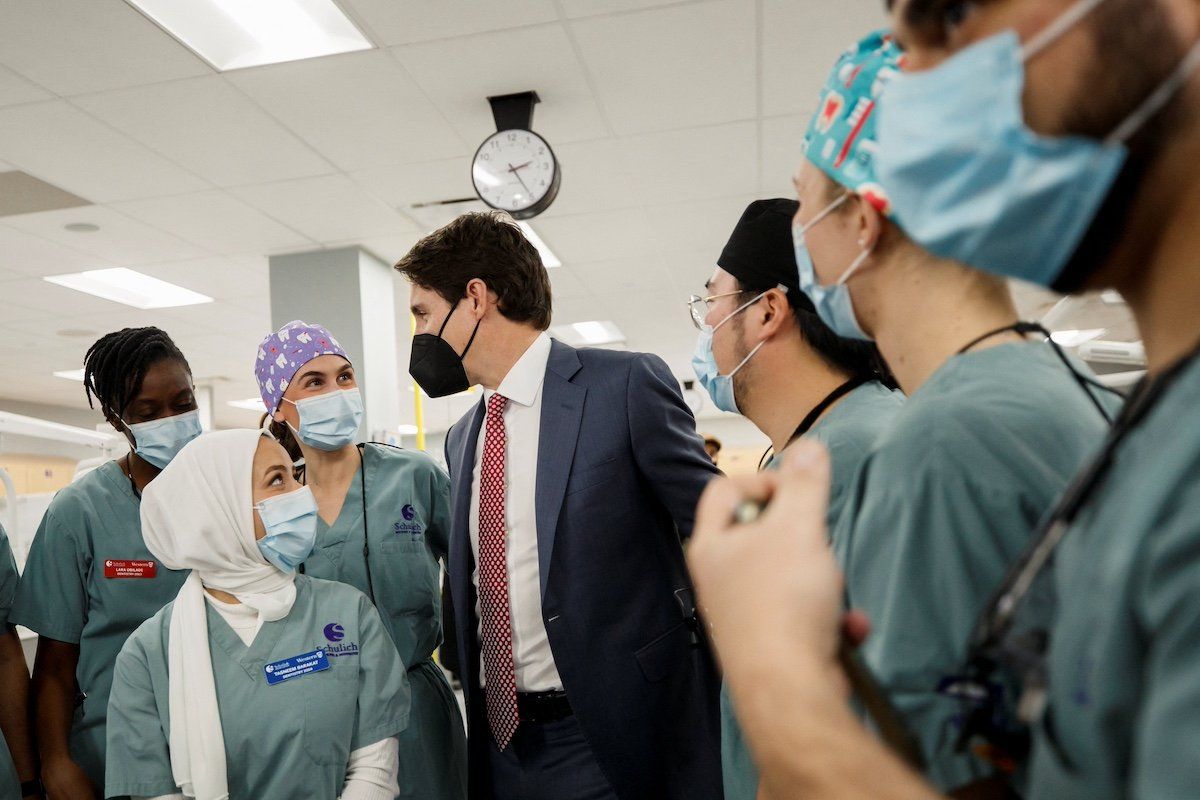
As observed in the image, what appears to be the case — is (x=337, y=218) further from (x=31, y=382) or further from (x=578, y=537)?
(x=31, y=382)

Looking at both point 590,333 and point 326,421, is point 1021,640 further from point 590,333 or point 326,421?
point 590,333

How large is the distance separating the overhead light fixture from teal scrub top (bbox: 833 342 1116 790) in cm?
781

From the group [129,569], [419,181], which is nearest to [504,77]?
[419,181]

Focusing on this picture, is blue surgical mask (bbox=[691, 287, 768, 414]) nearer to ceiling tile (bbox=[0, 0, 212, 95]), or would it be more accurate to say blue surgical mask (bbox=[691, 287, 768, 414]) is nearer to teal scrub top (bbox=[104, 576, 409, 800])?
teal scrub top (bbox=[104, 576, 409, 800])

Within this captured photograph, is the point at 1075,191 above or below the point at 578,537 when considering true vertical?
above

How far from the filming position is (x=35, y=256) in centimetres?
560

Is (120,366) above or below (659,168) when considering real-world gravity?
below

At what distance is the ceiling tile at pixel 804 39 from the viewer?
10.8ft

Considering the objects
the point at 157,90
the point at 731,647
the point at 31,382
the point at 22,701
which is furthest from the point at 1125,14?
the point at 31,382

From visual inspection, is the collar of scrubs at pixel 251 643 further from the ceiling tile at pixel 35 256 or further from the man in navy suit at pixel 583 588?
the ceiling tile at pixel 35 256

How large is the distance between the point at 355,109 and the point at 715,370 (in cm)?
280

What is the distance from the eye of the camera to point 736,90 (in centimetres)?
Answer: 392

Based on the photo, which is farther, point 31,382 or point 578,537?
point 31,382

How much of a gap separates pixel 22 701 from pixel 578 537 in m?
1.45
